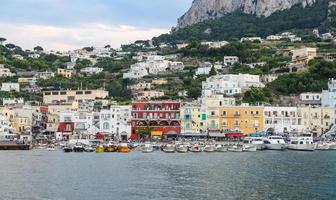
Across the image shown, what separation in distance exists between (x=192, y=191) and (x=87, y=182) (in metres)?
7.70

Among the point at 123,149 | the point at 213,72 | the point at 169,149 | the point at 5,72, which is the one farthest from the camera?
the point at 5,72

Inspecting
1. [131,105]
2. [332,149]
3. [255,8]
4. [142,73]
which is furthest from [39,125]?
[255,8]

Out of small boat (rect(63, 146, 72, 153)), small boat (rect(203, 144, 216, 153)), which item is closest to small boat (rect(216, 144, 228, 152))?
small boat (rect(203, 144, 216, 153))

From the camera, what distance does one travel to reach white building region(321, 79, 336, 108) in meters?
90.2

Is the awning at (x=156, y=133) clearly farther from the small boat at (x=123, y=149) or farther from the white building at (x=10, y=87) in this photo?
the white building at (x=10, y=87)

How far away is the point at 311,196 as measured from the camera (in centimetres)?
3716

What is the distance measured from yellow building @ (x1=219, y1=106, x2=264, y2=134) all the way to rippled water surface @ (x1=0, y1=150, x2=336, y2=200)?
20.1 meters

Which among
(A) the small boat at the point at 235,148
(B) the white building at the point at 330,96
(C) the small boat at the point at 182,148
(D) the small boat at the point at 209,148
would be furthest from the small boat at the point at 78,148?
(B) the white building at the point at 330,96

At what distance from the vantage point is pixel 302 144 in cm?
7688

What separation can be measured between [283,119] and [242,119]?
5269 mm

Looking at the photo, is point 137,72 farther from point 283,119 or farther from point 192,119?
point 283,119

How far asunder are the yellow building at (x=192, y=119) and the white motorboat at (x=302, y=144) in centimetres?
1261

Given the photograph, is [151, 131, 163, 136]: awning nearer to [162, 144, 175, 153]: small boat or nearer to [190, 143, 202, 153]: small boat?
[162, 144, 175, 153]: small boat

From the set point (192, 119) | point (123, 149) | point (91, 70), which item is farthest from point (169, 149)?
point (91, 70)
